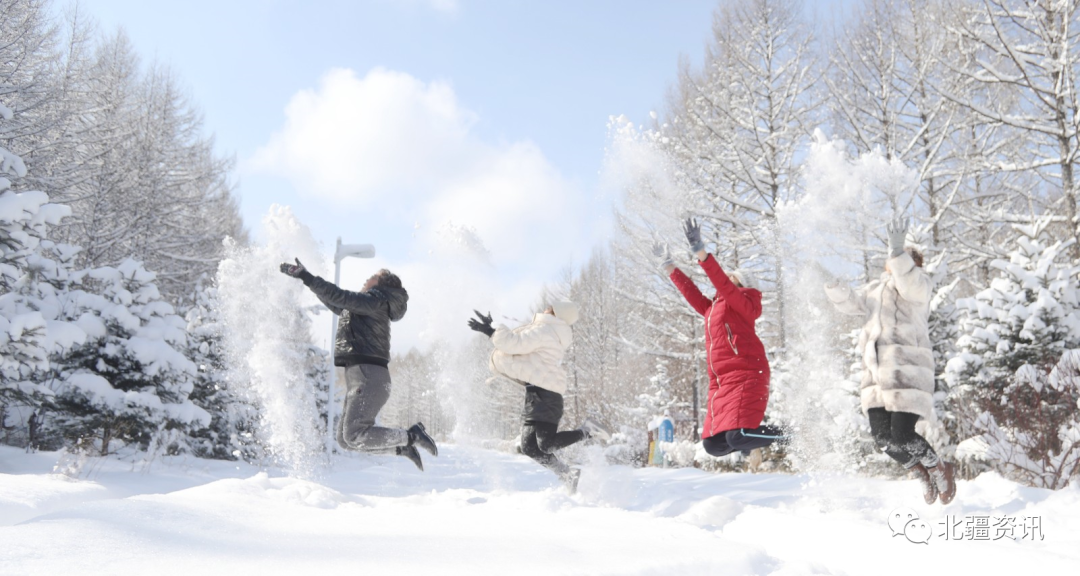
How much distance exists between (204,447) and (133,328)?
13.2 feet

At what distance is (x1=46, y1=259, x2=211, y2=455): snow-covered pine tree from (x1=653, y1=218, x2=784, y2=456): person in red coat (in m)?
7.69

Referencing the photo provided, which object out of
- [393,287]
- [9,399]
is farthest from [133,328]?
[393,287]

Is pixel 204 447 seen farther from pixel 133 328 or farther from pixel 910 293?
pixel 910 293

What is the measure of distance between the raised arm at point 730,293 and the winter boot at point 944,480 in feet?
5.17

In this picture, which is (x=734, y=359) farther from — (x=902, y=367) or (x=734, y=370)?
(x=902, y=367)

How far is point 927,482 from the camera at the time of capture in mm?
5004

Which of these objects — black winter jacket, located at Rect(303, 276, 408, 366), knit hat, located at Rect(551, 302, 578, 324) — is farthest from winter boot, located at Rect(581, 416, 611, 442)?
black winter jacket, located at Rect(303, 276, 408, 366)

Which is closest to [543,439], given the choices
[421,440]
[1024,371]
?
[421,440]

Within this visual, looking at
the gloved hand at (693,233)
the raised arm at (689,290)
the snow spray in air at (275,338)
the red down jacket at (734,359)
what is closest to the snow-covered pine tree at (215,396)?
the snow spray in air at (275,338)

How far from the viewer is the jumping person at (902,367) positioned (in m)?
4.89

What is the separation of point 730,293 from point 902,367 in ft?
4.29

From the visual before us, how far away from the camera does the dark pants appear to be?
15.9ft

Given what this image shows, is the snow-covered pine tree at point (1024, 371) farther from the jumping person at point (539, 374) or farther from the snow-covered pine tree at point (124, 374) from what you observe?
the snow-covered pine tree at point (124, 374)

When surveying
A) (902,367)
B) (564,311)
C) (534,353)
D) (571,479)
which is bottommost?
(571,479)
